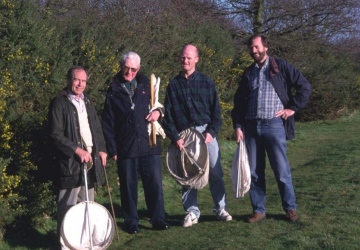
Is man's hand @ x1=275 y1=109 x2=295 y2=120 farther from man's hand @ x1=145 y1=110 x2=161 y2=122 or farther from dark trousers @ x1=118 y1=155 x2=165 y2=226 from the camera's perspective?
dark trousers @ x1=118 y1=155 x2=165 y2=226

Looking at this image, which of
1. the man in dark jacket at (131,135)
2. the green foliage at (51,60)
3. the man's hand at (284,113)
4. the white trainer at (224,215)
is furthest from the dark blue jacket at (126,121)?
the man's hand at (284,113)

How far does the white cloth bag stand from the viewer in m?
6.88

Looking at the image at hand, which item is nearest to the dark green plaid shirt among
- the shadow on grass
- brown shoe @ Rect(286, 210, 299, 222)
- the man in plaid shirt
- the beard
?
the man in plaid shirt

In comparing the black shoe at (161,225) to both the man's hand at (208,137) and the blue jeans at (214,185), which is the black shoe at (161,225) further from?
the man's hand at (208,137)

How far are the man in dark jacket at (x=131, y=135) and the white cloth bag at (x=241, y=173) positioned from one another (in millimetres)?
853

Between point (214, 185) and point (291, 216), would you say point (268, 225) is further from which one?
point (214, 185)

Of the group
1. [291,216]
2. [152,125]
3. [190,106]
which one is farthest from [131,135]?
[291,216]

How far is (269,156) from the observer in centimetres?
682

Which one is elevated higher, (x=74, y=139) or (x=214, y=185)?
(x=74, y=139)

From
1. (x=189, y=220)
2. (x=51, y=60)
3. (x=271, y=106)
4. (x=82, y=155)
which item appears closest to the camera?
(x=82, y=155)

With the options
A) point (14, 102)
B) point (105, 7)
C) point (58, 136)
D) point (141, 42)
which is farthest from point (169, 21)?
point (58, 136)

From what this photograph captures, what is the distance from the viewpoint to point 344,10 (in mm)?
23859

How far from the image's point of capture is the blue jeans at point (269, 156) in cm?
671

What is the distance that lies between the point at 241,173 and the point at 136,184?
116 cm
